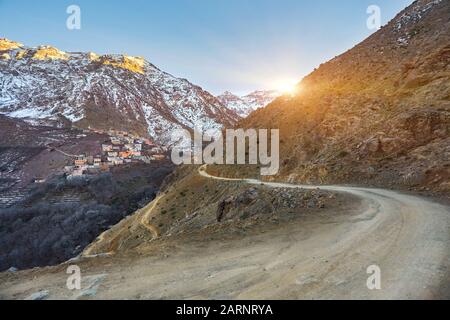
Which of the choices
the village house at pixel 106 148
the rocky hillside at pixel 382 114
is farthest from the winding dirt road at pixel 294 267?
the village house at pixel 106 148

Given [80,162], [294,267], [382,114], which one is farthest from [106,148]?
[294,267]

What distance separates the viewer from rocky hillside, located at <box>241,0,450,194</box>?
23625 millimetres

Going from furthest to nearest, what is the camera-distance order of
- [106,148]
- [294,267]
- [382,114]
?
[106,148], [382,114], [294,267]

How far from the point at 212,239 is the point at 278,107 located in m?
48.6

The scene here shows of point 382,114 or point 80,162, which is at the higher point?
point 382,114

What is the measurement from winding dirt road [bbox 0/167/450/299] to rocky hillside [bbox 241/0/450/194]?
1024cm

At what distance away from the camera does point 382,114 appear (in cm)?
3116

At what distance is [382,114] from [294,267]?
2721 centimetres

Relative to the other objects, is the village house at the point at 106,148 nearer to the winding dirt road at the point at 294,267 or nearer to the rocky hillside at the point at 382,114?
the rocky hillside at the point at 382,114

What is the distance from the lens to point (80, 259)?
406 inches

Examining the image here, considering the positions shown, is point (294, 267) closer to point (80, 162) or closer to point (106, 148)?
point (80, 162)

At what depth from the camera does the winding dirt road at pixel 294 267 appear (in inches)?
270

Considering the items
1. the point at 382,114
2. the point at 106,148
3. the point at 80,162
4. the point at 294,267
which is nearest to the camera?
the point at 294,267

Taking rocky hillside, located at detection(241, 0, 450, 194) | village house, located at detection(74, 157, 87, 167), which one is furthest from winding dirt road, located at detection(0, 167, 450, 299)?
village house, located at detection(74, 157, 87, 167)
